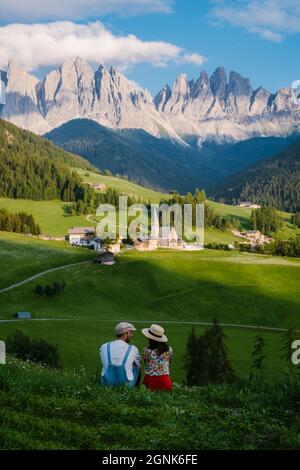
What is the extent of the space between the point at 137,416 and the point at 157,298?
8334 centimetres

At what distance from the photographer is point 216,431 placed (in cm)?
1307

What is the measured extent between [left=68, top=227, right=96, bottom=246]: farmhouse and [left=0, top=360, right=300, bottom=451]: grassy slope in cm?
15531

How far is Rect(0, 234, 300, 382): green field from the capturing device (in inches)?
2667

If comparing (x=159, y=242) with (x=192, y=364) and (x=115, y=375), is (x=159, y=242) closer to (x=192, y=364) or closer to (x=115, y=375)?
(x=192, y=364)

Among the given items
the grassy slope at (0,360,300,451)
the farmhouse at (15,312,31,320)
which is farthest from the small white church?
the grassy slope at (0,360,300,451)

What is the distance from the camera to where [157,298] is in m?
96.6

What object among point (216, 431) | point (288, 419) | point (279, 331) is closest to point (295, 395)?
point (288, 419)

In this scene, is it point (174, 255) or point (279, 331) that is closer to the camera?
point (279, 331)

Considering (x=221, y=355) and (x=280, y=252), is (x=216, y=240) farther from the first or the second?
(x=221, y=355)

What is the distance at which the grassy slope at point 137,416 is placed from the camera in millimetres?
11922

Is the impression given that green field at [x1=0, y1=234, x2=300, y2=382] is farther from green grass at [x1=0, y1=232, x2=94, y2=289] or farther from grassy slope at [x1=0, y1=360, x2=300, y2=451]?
grassy slope at [x1=0, y1=360, x2=300, y2=451]

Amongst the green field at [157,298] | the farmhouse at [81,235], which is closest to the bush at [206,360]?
the green field at [157,298]

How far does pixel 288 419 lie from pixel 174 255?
365ft
